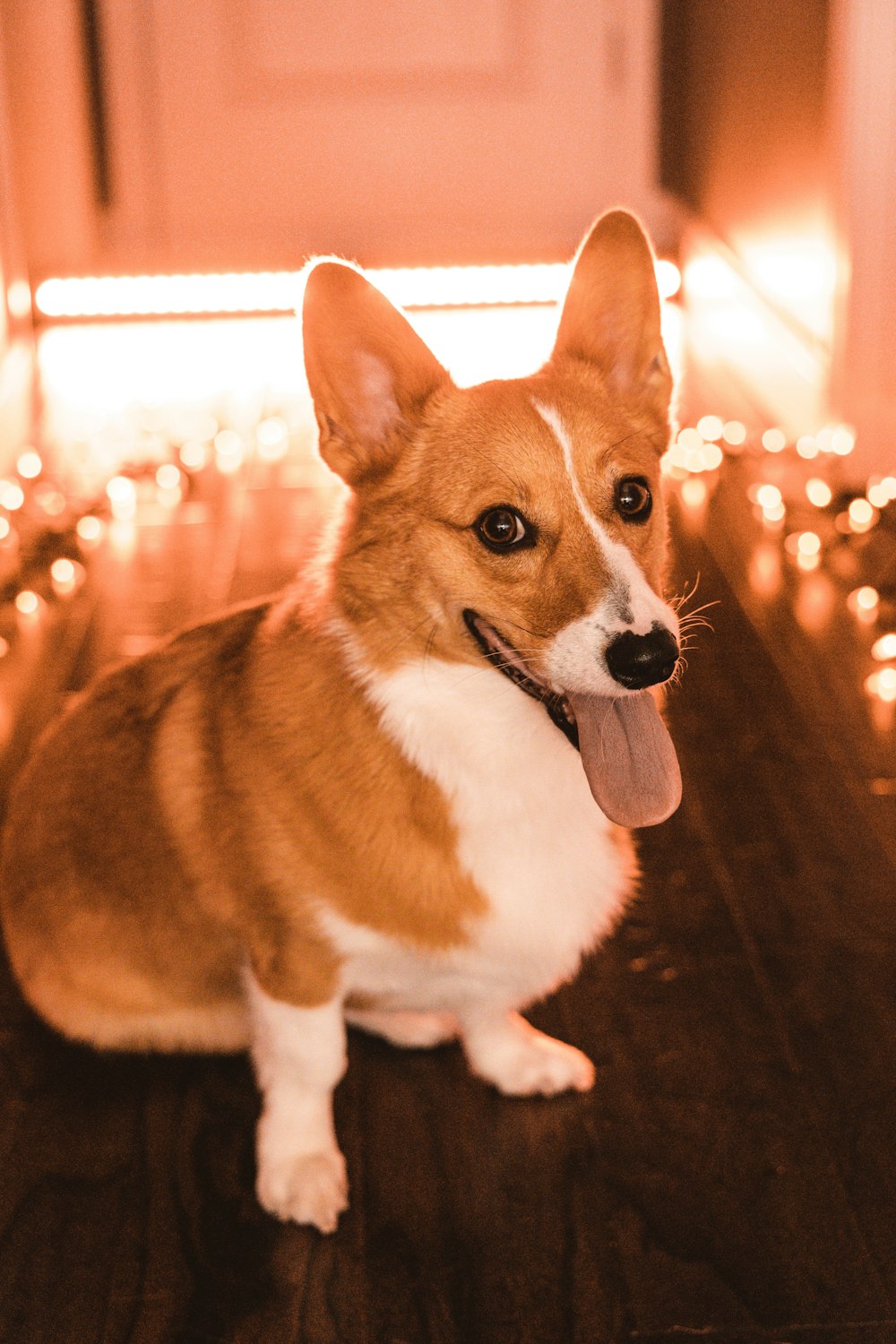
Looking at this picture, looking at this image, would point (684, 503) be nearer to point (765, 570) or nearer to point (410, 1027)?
point (765, 570)

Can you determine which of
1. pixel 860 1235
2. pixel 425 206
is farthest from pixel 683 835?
pixel 425 206

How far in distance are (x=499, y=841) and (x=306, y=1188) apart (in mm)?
475

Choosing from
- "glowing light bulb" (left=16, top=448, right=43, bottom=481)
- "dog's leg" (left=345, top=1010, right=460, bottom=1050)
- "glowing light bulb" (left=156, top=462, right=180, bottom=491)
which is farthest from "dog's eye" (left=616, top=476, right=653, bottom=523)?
"glowing light bulb" (left=16, top=448, right=43, bottom=481)

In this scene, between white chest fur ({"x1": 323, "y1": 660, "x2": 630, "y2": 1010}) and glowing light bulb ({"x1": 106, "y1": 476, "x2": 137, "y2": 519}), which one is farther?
glowing light bulb ({"x1": 106, "y1": 476, "x2": 137, "y2": 519})

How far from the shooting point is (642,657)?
136 centimetres

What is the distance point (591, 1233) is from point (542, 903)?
382mm

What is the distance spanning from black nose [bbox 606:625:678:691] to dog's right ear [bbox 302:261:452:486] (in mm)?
375

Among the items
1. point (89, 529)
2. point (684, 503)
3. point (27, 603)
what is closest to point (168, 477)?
point (89, 529)

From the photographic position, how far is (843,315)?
3465mm

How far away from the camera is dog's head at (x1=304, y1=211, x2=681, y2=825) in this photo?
4.67 feet

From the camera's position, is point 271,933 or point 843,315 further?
point 843,315

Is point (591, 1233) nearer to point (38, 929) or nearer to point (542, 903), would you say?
point (542, 903)

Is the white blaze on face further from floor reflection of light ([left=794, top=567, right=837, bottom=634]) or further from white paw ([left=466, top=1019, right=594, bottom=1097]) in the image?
floor reflection of light ([left=794, top=567, right=837, bottom=634])

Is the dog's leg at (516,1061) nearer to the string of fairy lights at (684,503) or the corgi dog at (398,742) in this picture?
the corgi dog at (398,742)
